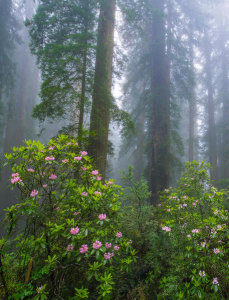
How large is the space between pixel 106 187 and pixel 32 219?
0.98 m

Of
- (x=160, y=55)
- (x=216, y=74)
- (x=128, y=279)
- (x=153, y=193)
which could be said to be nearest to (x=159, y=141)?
(x=153, y=193)

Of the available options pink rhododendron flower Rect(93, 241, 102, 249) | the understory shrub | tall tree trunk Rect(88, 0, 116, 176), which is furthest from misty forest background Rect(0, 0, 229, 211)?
pink rhododendron flower Rect(93, 241, 102, 249)

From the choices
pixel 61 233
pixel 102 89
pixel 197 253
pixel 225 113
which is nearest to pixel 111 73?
pixel 102 89

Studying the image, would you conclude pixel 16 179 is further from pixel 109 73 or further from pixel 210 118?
pixel 210 118

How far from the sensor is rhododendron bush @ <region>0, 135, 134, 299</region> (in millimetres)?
1912

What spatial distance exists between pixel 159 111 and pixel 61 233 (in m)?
5.70

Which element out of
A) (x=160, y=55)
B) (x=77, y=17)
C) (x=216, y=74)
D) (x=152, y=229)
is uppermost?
(x=216, y=74)

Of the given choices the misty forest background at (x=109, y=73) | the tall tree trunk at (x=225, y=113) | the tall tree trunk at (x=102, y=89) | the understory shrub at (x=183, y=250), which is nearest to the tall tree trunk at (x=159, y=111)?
the misty forest background at (x=109, y=73)

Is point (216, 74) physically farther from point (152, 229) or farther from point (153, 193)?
point (152, 229)

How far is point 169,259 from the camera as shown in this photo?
8.48 feet

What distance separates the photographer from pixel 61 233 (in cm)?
198

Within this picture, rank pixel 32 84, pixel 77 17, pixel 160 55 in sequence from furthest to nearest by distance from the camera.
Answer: pixel 32 84 → pixel 160 55 → pixel 77 17

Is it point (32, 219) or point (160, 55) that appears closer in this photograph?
point (32, 219)

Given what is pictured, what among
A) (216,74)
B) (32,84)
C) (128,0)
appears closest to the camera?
(128,0)
